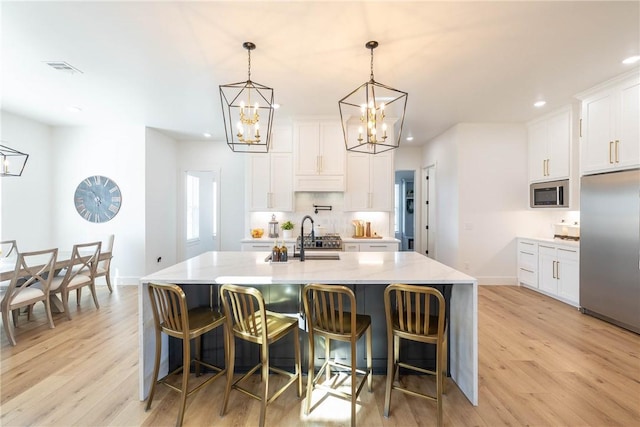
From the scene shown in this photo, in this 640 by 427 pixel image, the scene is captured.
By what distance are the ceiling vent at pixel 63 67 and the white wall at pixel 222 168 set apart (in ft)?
9.83

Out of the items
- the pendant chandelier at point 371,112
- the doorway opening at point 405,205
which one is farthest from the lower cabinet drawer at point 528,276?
the doorway opening at point 405,205

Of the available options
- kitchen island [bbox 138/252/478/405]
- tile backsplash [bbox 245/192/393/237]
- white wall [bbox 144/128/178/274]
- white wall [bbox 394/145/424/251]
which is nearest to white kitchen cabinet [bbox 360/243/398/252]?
tile backsplash [bbox 245/192/393/237]

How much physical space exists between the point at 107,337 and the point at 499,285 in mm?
5690

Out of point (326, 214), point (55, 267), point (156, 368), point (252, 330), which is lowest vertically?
point (156, 368)

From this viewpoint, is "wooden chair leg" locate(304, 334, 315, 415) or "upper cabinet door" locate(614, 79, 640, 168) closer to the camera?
"wooden chair leg" locate(304, 334, 315, 415)

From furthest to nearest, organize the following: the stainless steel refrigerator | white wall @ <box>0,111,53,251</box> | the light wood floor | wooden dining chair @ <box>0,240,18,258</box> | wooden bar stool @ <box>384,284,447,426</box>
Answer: white wall @ <box>0,111,53,251</box> → wooden dining chair @ <box>0,240,18,258</box> → the stainless steel refrigerator → the light wood floor → wooden bar stool @ <box>384,284,447,426</box>

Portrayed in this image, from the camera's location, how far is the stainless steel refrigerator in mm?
3088

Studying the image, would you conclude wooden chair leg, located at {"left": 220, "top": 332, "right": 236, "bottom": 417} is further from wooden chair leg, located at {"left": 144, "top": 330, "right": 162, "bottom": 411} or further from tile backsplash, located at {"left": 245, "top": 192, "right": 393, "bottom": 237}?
tile backsplash, located at {"left": 245, "top": 192, "right": 393, "bottom": 237}

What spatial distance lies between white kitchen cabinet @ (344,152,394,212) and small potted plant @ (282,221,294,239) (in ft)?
3.26

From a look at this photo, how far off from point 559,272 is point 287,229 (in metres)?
4.11

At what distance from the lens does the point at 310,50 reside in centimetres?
270

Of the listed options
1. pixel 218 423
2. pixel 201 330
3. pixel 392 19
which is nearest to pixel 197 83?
pixel 392 19

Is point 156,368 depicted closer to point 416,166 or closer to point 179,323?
point 179,323

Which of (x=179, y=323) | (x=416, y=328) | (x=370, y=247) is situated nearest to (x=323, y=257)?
(x=416, y=328)
